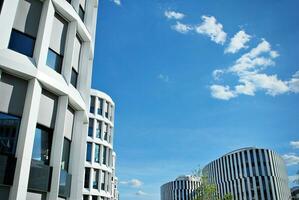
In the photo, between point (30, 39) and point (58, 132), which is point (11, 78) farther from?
point (58, 132)

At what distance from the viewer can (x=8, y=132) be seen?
1119 cm

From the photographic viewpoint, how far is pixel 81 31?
16500 mm

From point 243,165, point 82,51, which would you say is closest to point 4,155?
point 82,51

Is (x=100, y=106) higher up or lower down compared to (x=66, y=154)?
higher up

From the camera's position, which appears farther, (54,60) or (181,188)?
(181,188)

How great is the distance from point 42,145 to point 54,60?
13.1ft

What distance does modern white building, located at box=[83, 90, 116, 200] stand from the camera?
132 ft

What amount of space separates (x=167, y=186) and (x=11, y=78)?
16257 cm

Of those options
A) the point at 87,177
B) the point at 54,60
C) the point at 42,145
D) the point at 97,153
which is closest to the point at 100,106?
the point at 97,153

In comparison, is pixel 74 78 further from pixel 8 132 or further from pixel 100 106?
pixel 100 106

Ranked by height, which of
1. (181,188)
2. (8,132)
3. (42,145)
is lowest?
(42,145)

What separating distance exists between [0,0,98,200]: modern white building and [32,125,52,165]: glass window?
0.04 m

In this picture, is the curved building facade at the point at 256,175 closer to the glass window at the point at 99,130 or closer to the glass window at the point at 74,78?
the glass window at the point at 99,130

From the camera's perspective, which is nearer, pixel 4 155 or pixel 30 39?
pixel 4 155
